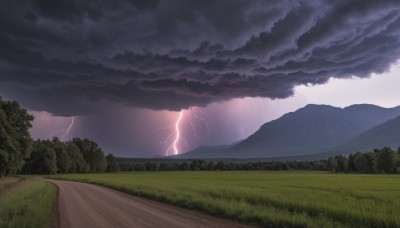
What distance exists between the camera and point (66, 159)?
144m

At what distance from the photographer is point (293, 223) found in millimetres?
17109

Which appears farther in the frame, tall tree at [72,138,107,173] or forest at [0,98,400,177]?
tall tree at [72,138,107,173]

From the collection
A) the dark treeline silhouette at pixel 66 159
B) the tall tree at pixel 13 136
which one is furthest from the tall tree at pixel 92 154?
the tall tree at pixel 13 136

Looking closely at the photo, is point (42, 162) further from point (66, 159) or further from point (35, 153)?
point (66, 159)

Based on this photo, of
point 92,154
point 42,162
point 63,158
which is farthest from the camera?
point 92,154

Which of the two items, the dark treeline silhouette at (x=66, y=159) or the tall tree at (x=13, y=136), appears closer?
the tall tree at (x=13, y=136)

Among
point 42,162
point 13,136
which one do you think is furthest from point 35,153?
point 13,136

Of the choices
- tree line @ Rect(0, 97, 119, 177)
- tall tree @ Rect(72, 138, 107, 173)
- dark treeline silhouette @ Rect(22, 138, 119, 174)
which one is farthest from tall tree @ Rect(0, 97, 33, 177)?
tall tree @ Rect(72, 138, 107, 173)

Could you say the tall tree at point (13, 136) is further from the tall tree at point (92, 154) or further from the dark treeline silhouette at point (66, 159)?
the tall tree at point (92, 154)

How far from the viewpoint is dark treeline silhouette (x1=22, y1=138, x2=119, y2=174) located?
435ft

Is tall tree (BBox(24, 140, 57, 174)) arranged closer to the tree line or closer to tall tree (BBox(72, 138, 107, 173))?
the tree line

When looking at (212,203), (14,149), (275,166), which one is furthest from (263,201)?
(275,166)

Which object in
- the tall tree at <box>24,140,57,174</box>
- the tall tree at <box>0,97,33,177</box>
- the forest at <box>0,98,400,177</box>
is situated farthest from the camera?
the tall tree at <box>24,140,57,174</box>

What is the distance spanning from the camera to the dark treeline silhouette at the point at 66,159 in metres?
132
